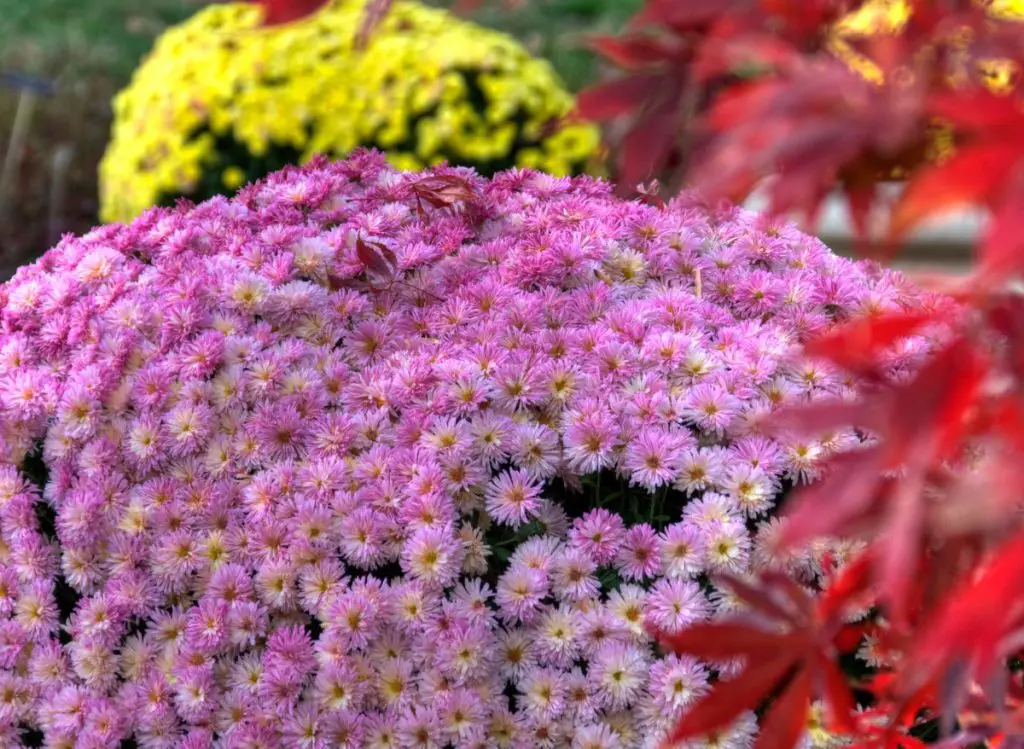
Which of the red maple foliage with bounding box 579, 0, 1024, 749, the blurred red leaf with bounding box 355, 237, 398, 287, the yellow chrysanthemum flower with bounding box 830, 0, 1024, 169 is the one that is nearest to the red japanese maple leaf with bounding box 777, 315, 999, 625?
the red maple foliage with bounding box 579, 0, 1024, 749

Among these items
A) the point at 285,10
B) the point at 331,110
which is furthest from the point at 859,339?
the point at 331,110

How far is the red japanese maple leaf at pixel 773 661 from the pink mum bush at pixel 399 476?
0.36 m

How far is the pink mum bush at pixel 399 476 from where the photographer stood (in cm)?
131

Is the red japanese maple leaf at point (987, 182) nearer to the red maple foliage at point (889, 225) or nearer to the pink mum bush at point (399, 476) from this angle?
the red maple foliage at point (889, 225)

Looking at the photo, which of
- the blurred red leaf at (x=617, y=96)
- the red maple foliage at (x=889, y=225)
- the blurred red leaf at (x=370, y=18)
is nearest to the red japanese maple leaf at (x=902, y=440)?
the red maple foliage at (x=889, y=225)

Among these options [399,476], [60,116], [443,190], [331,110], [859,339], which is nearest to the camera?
[859,339]

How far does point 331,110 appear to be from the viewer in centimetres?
432

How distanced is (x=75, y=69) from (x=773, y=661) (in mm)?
6607

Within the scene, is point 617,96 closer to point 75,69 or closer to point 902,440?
point 902,440

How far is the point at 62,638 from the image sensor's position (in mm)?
1524

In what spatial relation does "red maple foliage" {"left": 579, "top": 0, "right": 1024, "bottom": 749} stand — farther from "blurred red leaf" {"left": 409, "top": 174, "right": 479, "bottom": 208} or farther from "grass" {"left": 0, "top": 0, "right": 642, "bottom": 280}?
"grass" {"left": 0, "top": 0, "right": 642, "bottom": 280}

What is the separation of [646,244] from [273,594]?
718 mm

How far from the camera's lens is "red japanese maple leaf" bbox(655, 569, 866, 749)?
2.78 feet

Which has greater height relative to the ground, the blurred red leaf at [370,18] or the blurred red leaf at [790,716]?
the blurred red leaf at [370,18]
